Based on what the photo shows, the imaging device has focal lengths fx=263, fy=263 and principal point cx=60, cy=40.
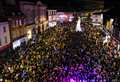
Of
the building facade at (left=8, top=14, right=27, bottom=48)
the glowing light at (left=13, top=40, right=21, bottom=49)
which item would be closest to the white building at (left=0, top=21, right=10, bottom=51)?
the building facade at (left=8, top=14, right=27, bottom=48)

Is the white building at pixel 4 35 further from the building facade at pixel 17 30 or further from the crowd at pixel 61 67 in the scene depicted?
the building facade at pixel 17 30

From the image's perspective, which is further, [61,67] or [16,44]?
[16,44]

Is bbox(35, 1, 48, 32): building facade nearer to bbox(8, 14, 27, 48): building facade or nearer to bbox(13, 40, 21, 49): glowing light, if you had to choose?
bbox(8, 14, 27, 48): building facade

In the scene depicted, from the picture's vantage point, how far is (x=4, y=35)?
109ft

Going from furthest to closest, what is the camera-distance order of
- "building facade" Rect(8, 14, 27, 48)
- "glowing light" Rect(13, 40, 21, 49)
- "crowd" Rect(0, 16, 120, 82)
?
"glowing light" Rect(13, 40, 21, 49) < "building facade" Rect(8, 14, 27, 48) < "crowd" Rect(0, 16, 120, 82)

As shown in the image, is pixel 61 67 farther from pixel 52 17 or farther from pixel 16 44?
pixel 52 17

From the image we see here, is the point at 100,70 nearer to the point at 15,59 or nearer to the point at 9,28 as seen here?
the point at 15,59

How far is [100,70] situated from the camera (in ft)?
80.2

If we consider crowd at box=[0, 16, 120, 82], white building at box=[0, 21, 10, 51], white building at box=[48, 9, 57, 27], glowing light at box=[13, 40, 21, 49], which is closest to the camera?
crowd at box=[0, 16, 120, 82]

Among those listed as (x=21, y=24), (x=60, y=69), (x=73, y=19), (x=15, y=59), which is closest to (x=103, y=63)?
(x=60, y=69)

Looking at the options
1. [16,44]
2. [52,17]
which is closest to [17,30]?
[16,44]

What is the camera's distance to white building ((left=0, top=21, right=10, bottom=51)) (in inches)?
1259

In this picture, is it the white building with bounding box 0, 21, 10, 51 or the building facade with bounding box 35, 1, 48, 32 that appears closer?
the white building with bounding box 0, 21, 10, 51

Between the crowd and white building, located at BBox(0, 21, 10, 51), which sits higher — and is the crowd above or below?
below
